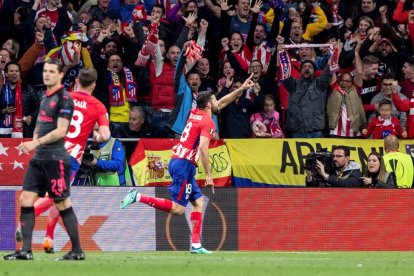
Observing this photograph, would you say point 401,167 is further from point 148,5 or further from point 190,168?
point 148,5

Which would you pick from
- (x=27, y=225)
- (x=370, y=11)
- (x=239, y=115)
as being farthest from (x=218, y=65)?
(x=27, y=225)

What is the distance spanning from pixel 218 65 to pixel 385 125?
3.63 m

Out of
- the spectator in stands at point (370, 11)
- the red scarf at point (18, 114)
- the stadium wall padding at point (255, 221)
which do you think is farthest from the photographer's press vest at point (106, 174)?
the spectator in stands at point (370, 11)

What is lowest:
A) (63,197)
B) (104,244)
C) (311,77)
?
(104,244)

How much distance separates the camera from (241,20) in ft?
79.9

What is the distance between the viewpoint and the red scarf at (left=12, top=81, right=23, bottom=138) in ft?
71.5

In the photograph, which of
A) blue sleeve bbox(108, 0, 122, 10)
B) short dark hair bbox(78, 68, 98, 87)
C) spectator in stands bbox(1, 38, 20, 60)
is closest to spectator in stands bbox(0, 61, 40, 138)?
spectator in stands bbox(1, 38, 20, 60)

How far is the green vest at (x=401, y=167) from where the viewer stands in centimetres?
2062

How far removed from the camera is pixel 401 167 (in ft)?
68.1

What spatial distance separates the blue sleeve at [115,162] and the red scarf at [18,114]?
2.12 metres

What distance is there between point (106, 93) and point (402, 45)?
239 inches

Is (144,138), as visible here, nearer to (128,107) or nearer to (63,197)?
(128,107)

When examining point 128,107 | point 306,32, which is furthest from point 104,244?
point 306,32

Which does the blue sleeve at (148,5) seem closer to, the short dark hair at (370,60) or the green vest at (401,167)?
the short dark hair at (370,60)
